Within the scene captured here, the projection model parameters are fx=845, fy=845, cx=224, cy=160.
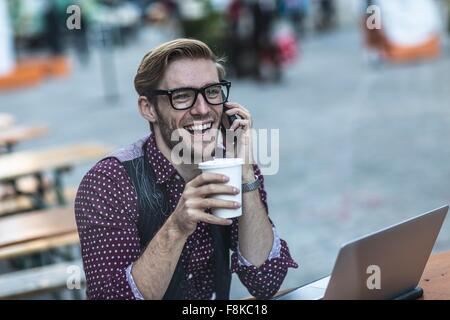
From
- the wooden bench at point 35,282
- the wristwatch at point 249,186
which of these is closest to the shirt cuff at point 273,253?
the wristwatch at point 249,186

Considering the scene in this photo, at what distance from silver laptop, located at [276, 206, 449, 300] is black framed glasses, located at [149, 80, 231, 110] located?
1.70ft

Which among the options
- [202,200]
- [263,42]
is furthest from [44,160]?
[263,42]

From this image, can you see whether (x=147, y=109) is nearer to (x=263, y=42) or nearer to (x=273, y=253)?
(x=273, y=253)

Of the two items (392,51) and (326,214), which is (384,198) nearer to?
(326,214)

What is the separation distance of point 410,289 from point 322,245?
316 cm

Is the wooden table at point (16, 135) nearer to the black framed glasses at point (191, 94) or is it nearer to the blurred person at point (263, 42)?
the black framed glasses at point (191, 94)

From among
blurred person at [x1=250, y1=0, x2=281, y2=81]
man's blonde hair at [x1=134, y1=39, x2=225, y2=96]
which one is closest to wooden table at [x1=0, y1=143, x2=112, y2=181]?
man's blonde hair at [x1=134, y1=39, x2=225, y2=96]

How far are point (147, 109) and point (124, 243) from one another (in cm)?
34

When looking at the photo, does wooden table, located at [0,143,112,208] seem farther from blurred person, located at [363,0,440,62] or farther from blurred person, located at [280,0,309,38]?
blurred person, located at [280,0,309,38]

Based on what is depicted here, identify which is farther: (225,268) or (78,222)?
(225,268)

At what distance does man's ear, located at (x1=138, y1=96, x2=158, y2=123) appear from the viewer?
80.7 inches

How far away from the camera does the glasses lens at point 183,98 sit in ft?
6.48

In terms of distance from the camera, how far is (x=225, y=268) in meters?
2.15
